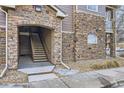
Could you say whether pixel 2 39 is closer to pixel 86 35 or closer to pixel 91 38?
pixel 86 35

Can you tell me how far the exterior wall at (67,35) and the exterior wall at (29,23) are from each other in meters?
1.46

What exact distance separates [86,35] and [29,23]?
5.51 m

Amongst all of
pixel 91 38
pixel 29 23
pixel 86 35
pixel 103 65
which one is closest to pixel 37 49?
pixel 29 23

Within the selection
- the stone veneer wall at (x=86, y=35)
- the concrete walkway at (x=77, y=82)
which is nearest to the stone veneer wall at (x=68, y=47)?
the stone veneer wall at (x=86, y=35)

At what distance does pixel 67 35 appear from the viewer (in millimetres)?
12117

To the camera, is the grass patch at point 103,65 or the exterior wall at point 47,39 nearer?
the grass patch at point 103,65

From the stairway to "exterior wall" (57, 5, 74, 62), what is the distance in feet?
4.93

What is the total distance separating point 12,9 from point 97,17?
26.1 ft

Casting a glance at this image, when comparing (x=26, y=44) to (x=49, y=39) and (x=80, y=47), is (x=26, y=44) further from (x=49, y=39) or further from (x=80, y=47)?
(x=80, y=47)

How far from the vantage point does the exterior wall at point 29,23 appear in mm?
8594

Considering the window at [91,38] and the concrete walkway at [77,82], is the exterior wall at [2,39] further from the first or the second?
the window at [91,38]

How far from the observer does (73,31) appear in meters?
12.6

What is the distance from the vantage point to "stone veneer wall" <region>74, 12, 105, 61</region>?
41.6 feet
